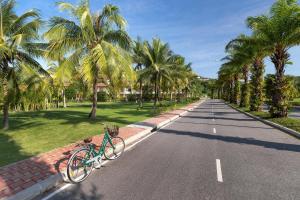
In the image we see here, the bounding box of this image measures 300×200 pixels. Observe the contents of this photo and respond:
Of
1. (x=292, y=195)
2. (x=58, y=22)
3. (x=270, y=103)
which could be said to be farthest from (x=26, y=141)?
(x=270, y=103)

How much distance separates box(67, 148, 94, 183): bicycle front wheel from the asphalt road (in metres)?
0.21

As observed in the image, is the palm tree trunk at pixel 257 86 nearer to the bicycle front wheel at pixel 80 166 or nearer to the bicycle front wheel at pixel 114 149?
the bicycle front wheel at pixel 114 149

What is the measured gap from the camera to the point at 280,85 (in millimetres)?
17516

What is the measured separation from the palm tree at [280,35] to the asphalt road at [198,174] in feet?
30.8

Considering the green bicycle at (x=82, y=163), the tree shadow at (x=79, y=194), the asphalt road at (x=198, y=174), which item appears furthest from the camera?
the green bicycle at (x=82, y=163)

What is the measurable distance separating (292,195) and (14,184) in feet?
19.2

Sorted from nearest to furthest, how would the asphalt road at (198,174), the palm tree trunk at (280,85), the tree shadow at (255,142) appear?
the asphalt road at (198,174)
the tree shadow at (255,142)
the palm tree trunk at (280,85)

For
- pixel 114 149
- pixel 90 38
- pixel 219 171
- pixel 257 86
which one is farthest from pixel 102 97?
pixel 219 171

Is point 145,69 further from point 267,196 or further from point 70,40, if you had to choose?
point 267,196

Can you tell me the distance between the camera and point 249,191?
493 centimetres

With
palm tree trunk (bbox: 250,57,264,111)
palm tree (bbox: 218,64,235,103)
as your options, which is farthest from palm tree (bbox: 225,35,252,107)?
palm tree (bbox: 218,64,235,103)

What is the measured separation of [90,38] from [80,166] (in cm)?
1132

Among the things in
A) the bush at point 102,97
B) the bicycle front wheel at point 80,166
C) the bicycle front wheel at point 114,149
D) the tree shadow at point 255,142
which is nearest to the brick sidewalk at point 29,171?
Answer: the bicycle front wheel at point 80,166

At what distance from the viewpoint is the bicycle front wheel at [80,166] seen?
5.56m
